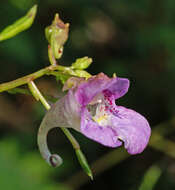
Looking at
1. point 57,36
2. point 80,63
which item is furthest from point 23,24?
point 80,63

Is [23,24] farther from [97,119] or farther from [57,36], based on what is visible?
[97,119]

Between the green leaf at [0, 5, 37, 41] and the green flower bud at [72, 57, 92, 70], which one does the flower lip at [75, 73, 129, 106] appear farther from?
the green leaf at [0, 5, 37, 41]

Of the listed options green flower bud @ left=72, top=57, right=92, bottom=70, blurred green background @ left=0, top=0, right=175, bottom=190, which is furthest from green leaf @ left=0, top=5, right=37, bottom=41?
A: blurred green background @ left=0, top=0, right=175, bottom=190

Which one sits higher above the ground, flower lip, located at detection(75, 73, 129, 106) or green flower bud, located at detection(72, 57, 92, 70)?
green flower bud, located at detection(72, 57, 92, 70)

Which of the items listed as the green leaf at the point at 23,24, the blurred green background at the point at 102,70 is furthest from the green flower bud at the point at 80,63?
the blurred green background at the point at 102,70

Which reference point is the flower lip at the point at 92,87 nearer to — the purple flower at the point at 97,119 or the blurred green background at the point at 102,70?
the purple flower at the point at 97,119

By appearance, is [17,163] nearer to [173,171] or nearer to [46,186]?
[46,186]
